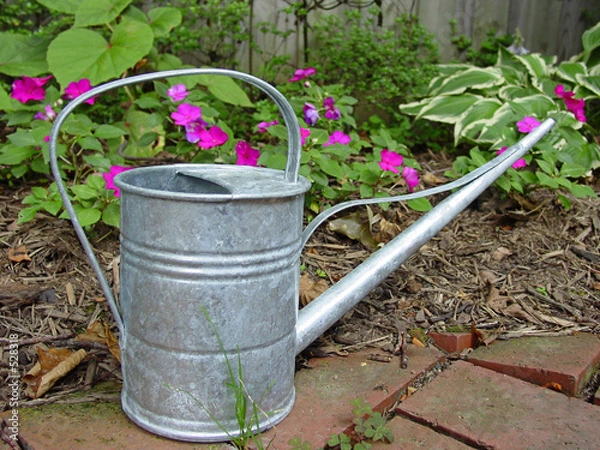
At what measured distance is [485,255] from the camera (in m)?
2.09

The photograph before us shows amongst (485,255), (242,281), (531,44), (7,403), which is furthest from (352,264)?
(531,44)

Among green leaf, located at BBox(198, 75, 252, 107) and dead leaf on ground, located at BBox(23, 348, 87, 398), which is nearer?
dead leaf on ground, located at BBox(23, 348, 87, 398)

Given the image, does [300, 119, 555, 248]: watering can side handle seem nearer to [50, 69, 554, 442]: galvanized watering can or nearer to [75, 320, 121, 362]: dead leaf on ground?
[50, 69, 554, 442]: galvanized watering can

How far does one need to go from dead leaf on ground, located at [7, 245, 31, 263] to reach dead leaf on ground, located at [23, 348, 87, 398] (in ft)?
1.23

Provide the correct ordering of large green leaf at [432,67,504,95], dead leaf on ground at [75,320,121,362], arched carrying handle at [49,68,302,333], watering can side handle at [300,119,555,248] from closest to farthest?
arched carrying handle at [49,68,302,333] < watering can side handle at [300,119,555,248] < dead leaf on ground at [75,320,121,362] < large green leaf at [432,67,504,95]

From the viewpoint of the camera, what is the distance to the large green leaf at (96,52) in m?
2.15

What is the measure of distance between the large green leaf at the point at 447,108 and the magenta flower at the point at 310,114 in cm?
87

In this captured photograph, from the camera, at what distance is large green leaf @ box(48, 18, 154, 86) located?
215 centimetres

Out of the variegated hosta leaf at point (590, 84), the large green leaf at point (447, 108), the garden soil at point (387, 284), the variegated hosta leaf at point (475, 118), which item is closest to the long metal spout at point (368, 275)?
the garden soil at point (387, 284)

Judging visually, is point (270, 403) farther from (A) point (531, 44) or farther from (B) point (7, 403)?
(A) point (531, 44)

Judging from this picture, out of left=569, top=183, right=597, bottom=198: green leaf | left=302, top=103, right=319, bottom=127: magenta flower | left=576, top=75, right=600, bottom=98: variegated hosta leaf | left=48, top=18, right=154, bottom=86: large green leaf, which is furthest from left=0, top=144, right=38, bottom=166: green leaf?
left=576, top=75, right=600, bottom=98: variegated hosta leaf

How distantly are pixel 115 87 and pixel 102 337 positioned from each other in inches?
24.5

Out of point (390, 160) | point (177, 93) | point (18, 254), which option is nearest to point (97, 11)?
point (177, 93)

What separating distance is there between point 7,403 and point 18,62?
58.6 inches
